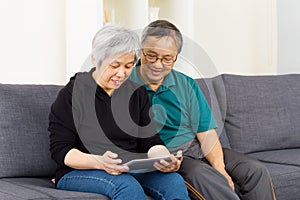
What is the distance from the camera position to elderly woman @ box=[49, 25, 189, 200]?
1.99 metres

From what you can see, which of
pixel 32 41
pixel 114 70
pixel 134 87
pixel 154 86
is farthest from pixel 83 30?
pixel 114 70

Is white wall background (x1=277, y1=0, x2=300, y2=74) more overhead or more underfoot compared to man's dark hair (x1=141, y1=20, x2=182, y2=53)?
more underfoot

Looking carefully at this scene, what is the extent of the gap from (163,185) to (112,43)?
53 centimetres

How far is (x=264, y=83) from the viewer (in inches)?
129

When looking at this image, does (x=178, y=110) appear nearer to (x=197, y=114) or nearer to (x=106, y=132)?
(x=197, y=114)

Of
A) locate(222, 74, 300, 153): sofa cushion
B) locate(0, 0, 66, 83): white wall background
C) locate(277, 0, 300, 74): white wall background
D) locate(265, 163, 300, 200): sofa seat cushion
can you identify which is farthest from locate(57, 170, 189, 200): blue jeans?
locate(277, 0, 300, 74): white wall background

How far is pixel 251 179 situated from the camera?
2.38 meters

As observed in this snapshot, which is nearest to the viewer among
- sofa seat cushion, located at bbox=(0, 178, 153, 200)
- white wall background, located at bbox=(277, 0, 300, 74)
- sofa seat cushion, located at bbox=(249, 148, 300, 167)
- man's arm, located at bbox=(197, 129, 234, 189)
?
sofa seat cushion, located at bbox=(0, 178, 153, 200)

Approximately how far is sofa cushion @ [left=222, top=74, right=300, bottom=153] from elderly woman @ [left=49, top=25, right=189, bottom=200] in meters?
0.97

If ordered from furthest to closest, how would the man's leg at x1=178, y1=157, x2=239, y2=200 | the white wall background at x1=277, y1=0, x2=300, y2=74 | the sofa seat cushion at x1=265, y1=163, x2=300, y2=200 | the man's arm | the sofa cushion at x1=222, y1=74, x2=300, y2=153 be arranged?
the white wall background at x1=277, y1=0, x2=300, y2=74
the sofa cushion at x1=222, y1=74, x2=300, y2=153
the sofa seat cushion at x1=265, y1=163, x2=300, y2=200
the man's arm
the man's leg at x1=178, y1=157, x2=239, y2=200

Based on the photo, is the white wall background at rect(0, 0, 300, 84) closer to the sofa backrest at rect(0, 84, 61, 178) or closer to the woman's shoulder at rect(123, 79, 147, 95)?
the woman's shoulder at rect(123, 79, 147, 95)

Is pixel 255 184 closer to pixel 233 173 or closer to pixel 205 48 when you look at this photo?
pixel 233 173

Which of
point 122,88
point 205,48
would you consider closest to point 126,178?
point 122,88

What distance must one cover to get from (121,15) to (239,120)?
1011mm
